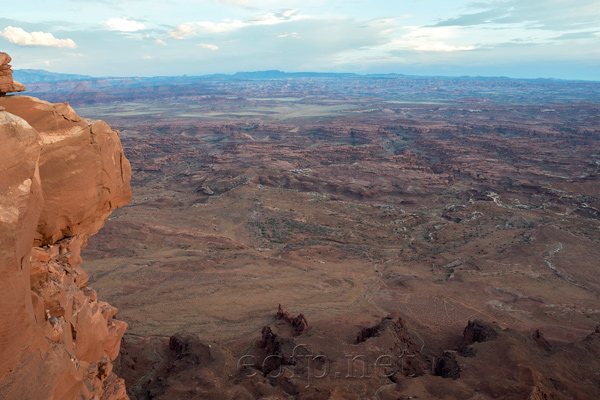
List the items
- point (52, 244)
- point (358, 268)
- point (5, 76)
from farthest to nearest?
point (358, 268)
point (52, 244)
point (5, 76)

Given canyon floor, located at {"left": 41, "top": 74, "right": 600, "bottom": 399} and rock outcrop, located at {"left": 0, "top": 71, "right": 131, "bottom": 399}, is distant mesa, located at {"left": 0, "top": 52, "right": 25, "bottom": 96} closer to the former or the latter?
rock outcrop, located at {"left": 0, "top": 71, "right": 131, "bottom": 399}

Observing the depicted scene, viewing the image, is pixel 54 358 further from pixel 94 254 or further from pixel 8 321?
pixel 94 254

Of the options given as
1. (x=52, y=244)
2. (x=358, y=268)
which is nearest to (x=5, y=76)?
(x=52, y=244)

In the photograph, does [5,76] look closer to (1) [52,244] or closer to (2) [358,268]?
(1) [52,244]

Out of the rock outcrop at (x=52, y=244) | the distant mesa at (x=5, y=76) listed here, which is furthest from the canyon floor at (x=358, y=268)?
the distant mesa at (x=5, y=76)

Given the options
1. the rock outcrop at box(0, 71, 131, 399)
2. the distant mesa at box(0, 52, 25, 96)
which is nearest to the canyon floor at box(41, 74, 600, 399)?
the rock outcrop at box(0, 71, 131, 399)

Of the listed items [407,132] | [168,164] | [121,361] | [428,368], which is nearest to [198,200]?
[168,164]

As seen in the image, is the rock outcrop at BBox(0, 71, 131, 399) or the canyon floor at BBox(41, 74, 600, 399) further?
the canyon floor at BBox(41, 74, 600, 399)

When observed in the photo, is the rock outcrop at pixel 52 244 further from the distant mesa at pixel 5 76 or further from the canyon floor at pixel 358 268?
the canyon floor at pixel 358 268
